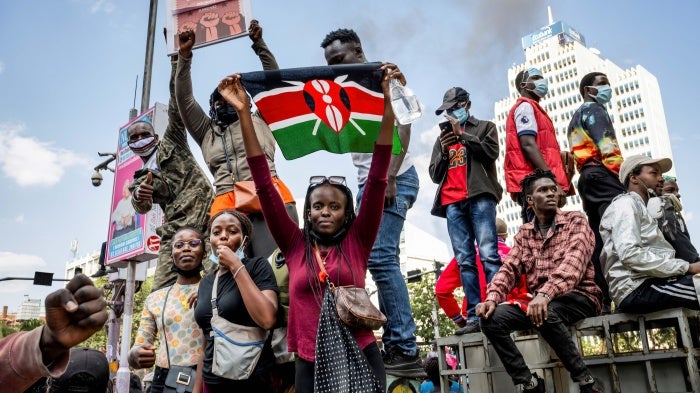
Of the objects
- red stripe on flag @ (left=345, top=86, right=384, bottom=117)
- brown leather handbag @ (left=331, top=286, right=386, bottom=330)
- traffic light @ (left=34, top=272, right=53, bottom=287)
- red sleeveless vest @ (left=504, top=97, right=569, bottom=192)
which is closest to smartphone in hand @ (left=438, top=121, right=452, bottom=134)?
red sleeveless vest @ (left=504, top=97, right=569, bottom=192)

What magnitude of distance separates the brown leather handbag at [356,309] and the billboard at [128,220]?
830 cm

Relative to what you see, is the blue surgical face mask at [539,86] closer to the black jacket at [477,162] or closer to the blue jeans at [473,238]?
the black jacket at [477,162]

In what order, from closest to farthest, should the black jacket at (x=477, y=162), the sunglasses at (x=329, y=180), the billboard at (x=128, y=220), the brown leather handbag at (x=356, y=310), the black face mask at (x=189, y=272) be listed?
the brown leather handbag at (x=356, y=310), the sunglasses at (x=329, y=180), the black face mask at (x=189, y=272), the black jacket at (x=477, y=162), the billboard at (x=128, y=220)

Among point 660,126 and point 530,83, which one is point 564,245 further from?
point 660,126

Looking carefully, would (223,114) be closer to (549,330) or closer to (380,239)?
(380,239)

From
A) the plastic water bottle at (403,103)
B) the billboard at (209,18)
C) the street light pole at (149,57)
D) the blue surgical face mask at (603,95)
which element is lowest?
the plastic water bottle at (403,103)

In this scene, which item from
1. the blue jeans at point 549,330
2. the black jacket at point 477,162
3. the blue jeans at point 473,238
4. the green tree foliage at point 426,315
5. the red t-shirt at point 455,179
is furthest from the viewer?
the green tree foliage at point 426,315

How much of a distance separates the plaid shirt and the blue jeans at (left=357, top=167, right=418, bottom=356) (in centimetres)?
77

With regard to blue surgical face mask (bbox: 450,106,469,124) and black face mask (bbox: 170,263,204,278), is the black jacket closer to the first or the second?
blue surgical face mask (bbox: 450,106,469,124)

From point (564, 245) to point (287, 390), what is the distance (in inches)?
95.7

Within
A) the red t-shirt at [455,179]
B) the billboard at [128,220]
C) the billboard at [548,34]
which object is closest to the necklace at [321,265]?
the red t-shirt at [455,179]

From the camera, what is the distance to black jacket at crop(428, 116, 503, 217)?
211 inches

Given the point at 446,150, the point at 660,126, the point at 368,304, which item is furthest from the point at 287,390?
the point at 660,126

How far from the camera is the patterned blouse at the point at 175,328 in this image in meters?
3.90
